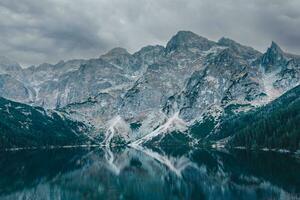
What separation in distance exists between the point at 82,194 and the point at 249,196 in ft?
163

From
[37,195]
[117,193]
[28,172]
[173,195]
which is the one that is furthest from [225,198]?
[28,172]

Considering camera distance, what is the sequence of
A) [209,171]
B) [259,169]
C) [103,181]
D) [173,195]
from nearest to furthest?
[173,195], [103,181], [259,169], [209,171]

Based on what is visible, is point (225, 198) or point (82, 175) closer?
point (225, 198)

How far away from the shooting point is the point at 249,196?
11619 centimetres

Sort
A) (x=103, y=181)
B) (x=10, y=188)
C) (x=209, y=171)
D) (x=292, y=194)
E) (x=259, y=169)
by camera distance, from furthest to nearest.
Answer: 1. (x=209, y=171)
2. (x=259, y=169)
3. (x=103, y=181)
4. (x=10, y=188)
5. (x=292, y=194)

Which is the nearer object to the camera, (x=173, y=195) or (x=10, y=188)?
(x=173, y=195)

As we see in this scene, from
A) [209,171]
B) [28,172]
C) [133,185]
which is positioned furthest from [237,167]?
[28,172]

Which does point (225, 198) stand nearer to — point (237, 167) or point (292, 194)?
point (292, 194)

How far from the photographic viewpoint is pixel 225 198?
4564 inches

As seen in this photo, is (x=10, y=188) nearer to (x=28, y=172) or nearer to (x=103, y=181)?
(x=103, y=181)

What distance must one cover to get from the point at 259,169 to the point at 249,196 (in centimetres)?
6109

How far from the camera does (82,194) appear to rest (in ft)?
435

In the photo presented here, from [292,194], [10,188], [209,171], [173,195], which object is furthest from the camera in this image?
[209,171]

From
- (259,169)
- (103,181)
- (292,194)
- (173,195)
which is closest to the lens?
(292,194)
